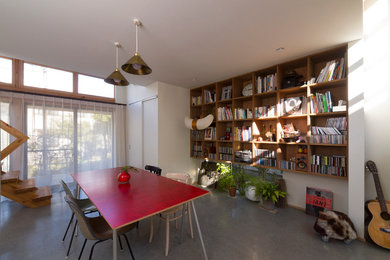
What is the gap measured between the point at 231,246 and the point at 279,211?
1321mm

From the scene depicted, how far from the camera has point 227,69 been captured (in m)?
3.00

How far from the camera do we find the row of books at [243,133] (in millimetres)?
3225

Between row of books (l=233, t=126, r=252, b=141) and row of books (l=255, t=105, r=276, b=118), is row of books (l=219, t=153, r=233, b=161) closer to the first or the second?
row of books (l=233, t=126, r=252, b=141)

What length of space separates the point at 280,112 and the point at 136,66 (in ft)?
8.05

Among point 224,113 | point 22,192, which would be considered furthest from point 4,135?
point 224,113

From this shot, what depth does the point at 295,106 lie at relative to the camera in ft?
8.63

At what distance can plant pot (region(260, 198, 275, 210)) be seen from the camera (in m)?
2.79

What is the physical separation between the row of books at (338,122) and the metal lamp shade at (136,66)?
2.72 meters

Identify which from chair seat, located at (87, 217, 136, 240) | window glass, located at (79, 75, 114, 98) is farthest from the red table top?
window glass, located at (79, 75, 114, 98)

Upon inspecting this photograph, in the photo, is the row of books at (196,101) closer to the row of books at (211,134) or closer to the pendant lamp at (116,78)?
the row of books at (211,134)

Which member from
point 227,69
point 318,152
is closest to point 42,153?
point 227,69

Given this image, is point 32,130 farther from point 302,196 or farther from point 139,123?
point 302,196

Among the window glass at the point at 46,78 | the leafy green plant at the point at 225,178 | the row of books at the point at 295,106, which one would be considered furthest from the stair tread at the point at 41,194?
the row of books at the point at 295,106

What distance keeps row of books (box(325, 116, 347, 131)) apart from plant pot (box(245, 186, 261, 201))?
1651 millimetres
